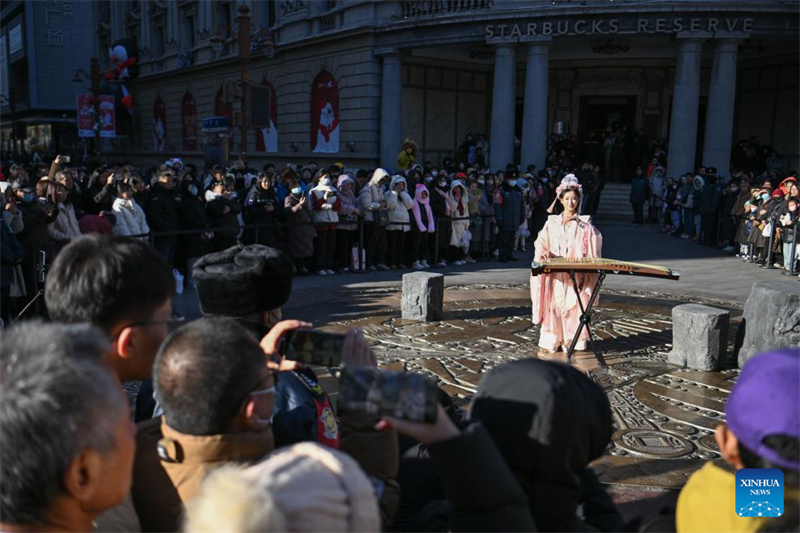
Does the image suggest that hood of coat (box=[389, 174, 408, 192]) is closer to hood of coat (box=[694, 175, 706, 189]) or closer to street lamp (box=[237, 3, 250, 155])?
street lamp (box=[237, 3, 250, 155])

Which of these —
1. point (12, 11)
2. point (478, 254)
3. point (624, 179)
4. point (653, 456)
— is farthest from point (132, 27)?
point (653, 456)

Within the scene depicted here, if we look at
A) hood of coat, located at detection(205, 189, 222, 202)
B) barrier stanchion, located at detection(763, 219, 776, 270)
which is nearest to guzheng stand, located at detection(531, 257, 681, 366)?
hood of coat, located at detection(205, 189, 222, 202)

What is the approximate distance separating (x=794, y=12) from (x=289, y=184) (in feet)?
54.8

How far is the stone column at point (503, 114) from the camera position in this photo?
2350cm

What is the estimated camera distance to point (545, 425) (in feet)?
6.53

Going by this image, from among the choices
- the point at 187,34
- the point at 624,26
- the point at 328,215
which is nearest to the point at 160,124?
the point at 187,34

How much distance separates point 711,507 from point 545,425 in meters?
0.45

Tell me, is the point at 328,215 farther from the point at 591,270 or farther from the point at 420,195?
the point at 591,270

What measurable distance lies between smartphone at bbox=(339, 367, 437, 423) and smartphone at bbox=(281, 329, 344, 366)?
716 millimetres

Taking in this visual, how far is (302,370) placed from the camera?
265cm

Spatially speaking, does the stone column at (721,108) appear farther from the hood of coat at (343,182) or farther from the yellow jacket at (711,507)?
the yellow jacket at (711,507)

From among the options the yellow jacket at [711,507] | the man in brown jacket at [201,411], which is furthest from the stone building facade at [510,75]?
the yellow jacket at [711,507]

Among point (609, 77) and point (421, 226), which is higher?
point (609, 77)

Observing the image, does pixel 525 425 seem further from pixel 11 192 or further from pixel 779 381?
pixel 11 192
